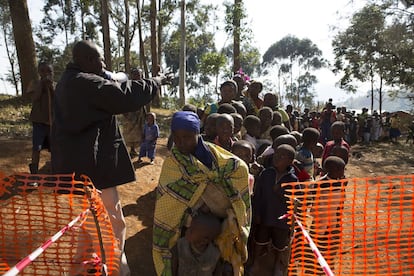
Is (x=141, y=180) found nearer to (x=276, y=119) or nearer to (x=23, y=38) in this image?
(x=276, y=119)

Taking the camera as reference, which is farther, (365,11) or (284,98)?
(284,98)

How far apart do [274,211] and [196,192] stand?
1.14m

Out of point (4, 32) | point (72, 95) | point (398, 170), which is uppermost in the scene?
point (4, 32)

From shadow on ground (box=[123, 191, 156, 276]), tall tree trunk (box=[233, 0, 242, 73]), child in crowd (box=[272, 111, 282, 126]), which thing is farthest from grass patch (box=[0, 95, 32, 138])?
tall tree trunk (box=[233, 0, 242, 73])

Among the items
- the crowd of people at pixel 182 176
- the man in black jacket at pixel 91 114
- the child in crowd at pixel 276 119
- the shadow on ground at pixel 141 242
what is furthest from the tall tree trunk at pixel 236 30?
the man in black jacket at pixel 91 114

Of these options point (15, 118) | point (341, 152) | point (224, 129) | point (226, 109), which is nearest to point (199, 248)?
point (224, 129)

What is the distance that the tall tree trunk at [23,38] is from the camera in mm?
8617

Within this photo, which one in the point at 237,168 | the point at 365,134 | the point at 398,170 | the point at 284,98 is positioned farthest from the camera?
the point at 284,98

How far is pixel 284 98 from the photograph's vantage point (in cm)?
4419

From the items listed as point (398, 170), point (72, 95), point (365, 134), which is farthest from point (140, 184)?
point (365, 134)

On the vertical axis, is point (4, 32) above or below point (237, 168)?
above

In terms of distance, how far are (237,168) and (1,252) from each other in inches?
Answer: 84.9

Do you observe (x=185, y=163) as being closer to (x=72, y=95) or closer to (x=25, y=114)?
(x=72, y=95)

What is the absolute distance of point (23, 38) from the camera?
8.77 meters
